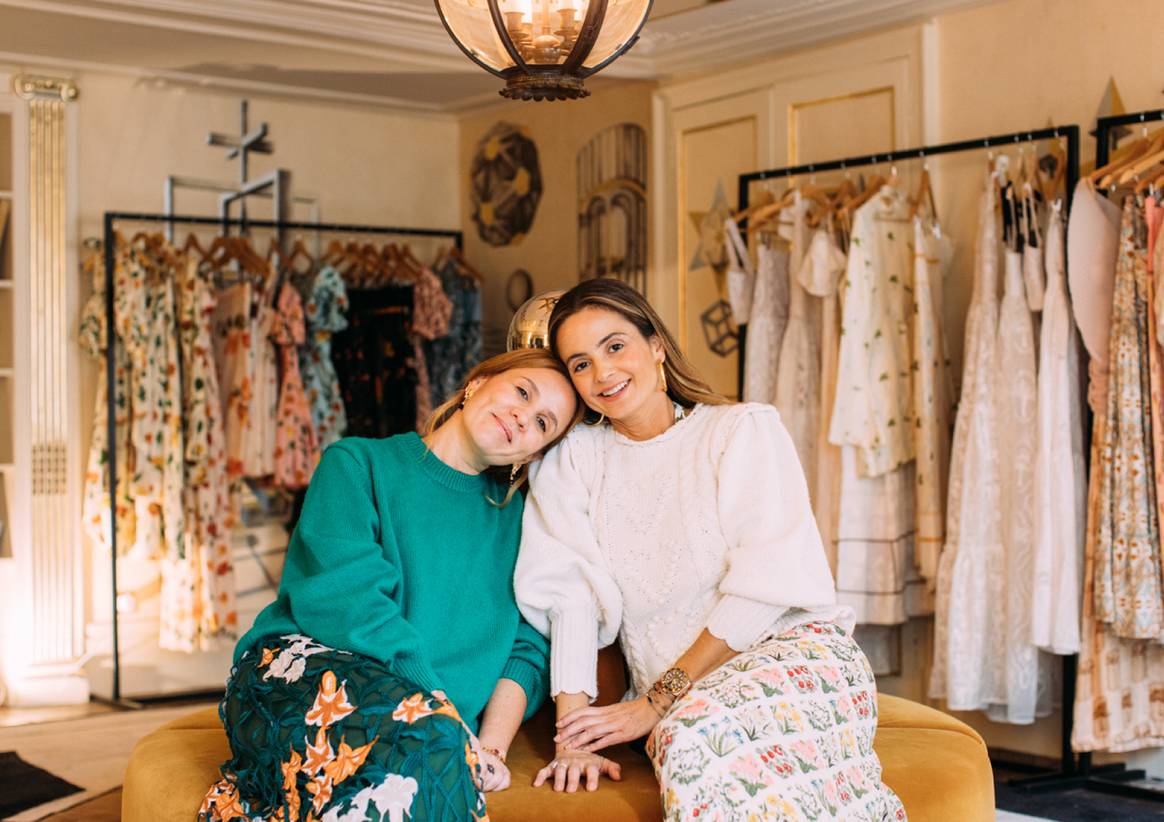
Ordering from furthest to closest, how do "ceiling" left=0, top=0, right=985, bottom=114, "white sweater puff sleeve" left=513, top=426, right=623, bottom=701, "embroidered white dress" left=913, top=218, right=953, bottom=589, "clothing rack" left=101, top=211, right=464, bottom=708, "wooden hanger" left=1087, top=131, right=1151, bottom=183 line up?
1. "clothing rack" left=101, top=211, right=464, bottom=708
2. "ceiling" left=0, top=0, right=985, bottom=114
3. "embroidered white dress" left=913, top=218, right=953, bottom=589
4. "wooden hanger" left=1087, top=131, right=1151, bottom=183
5. "white sweater puff sleeve" left=513, top=426, right=623, bottom=701

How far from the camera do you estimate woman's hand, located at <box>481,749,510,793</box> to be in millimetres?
2127

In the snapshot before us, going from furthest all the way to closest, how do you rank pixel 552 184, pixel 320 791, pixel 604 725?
1. pixel 552 184
2. pixel 604 725
3. pixel 320 791

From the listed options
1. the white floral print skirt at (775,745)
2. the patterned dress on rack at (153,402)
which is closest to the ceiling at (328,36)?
the patterned dress on rack at (153,402)

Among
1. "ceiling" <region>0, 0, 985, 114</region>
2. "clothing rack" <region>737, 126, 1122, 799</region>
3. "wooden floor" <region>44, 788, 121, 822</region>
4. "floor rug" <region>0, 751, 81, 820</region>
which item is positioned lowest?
"floor rug" <region>0, 751, 81, 820</region>

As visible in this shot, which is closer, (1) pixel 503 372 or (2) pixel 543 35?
(2) pixel 543 35

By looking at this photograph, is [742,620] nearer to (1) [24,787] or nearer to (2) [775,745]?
(2) [775,745]

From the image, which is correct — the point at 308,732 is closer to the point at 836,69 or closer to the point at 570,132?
the point at 836,69

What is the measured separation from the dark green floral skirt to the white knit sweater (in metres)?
0.42

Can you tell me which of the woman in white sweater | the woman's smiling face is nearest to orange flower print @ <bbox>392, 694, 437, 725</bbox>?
the woman in white sweater

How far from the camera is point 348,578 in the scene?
2152 millimetres

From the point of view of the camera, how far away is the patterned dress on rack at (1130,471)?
11.7 ft

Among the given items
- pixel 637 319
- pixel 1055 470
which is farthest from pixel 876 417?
pixel 637 319

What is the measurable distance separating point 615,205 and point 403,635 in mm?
3831

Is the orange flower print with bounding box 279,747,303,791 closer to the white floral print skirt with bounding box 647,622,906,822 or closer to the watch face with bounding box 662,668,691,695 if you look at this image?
the white floral print skirt with bounding box 647,622,906,822
